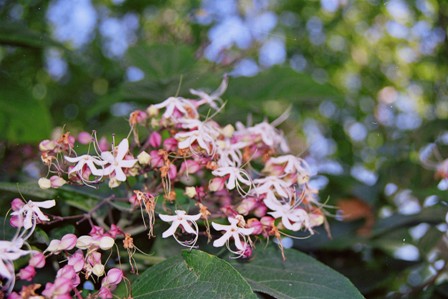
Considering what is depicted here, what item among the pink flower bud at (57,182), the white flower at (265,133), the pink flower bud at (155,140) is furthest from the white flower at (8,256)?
the white flower at (265,133)

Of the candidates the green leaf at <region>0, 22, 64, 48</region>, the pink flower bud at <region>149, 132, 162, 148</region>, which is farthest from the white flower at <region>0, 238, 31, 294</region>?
the green leaf at <region>0, 22, 64, 48</region>

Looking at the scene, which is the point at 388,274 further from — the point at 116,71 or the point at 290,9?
the point at 290,9

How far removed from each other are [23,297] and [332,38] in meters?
2.04

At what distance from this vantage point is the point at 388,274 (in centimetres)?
111

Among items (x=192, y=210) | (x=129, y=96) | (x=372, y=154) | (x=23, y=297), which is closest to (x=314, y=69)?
(x=372, y=154)

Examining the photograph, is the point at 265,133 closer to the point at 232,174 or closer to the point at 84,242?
the point at 232,174

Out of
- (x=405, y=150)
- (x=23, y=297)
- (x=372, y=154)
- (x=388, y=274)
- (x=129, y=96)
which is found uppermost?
(x=23, y=297)

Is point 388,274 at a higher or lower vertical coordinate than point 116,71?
higher

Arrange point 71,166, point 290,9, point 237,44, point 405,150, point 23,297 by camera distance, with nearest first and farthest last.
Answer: point 23,297, point 71,166, point 405,150, point 237,44, point 290,9

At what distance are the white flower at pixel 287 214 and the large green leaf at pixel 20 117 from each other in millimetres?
641

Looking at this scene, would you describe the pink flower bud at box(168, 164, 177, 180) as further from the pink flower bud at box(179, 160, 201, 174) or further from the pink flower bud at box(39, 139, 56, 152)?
the pink flower bud at box(39, 139, 56, 152)

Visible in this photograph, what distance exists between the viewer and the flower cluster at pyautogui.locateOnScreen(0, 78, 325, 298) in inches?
23.8

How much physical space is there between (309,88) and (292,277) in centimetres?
56

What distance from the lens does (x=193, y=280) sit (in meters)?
0.59
